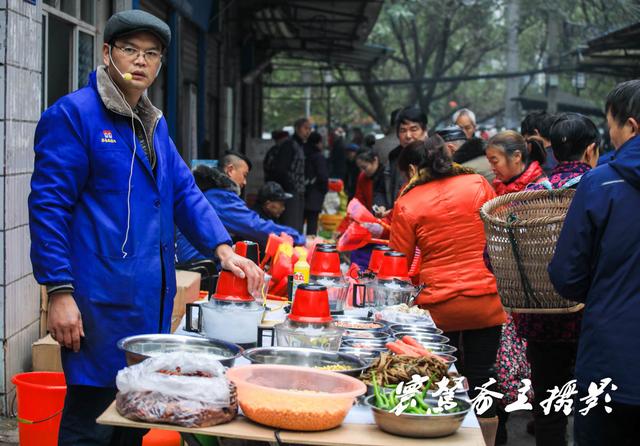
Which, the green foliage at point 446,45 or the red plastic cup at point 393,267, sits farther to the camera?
the green foliage at point 446,45

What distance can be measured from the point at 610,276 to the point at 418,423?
1.22 m

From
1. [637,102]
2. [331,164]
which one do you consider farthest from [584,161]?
[331,164]

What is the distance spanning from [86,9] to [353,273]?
150 inches

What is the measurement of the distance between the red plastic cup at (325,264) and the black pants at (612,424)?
74.4 inches

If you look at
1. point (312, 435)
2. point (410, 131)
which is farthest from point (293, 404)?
point (410, 131)

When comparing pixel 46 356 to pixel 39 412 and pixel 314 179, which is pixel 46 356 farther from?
pixel 314 179

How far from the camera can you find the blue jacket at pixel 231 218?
7.68 m

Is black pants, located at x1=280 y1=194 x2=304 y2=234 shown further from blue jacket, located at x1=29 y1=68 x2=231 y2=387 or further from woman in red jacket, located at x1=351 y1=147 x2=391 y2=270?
blue jacket, located at x1=29 y1=68 x2=231 y2=387

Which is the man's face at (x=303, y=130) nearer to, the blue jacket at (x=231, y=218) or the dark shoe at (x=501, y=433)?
the blue jacket at (x=231, y=218)

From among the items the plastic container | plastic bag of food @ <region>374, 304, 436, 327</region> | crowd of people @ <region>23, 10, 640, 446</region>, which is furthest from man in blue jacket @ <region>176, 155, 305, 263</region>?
the plastic container

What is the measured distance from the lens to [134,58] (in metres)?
3.86

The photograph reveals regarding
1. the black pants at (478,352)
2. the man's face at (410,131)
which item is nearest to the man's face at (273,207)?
the man's face at (410,131)

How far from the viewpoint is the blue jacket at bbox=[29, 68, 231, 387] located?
372 cm

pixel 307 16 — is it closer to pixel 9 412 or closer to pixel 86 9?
pixel 86 9
